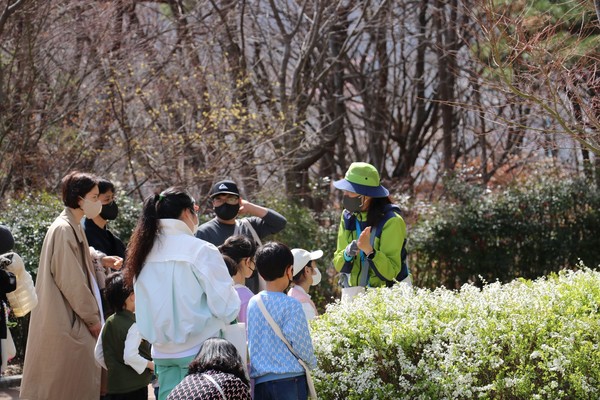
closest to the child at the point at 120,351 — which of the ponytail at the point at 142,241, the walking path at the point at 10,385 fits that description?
the ponytail at the point at 142,241

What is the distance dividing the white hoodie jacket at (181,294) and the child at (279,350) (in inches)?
8.2

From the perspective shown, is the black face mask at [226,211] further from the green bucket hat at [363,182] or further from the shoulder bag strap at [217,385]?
the shoulder bag strap at [217,385]

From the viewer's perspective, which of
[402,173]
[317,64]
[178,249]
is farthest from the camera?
[402,173]

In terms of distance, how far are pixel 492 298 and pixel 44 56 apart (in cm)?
839

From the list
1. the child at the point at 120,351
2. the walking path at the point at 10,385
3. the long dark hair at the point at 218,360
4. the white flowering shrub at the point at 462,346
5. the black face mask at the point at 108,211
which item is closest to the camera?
the long dark hair at the point at 218,360

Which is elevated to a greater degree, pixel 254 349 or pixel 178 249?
pixel 178 249

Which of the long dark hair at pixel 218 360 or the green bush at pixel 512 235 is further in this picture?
the green bush at pixel 512 235

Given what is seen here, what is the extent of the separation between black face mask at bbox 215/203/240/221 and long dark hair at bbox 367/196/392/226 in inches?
39.8

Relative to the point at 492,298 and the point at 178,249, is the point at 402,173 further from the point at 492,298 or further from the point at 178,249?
the point at 178,249

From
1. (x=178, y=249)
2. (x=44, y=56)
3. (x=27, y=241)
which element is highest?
(x=44, y=56)

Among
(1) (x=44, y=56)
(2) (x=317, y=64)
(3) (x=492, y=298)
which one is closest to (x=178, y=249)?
(3) (x=492, y=298)

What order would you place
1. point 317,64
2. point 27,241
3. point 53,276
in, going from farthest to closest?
point 317,64 → point 27,241 → point 53,276

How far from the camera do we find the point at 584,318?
5148 mm

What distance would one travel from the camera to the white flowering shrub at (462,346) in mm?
4871
